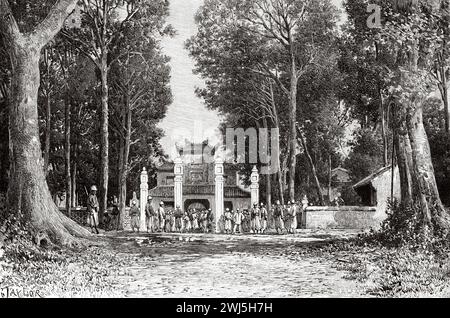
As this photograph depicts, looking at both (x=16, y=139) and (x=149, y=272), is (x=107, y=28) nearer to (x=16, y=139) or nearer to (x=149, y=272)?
(x=16, y=139)

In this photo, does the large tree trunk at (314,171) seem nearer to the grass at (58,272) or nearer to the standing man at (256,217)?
the standing man at (256,217)

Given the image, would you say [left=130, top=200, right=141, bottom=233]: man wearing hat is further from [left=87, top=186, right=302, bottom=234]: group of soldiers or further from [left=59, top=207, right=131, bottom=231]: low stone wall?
[left=59, top=207, right=131, bottom=231]: low stone wall

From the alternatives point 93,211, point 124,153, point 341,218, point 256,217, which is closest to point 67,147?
point 124,153

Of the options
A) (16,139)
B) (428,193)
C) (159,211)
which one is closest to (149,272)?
(16,139)

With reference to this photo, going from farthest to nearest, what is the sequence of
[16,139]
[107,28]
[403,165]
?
[107,28], [403,165], [16,139]

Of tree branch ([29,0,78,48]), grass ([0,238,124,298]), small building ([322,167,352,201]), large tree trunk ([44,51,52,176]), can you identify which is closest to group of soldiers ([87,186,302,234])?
small building ([322,167,352,201])

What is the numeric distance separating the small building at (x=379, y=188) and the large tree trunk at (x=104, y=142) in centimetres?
575

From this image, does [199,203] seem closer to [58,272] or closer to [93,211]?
[93,211]

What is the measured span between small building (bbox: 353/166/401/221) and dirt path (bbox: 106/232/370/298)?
249 cm

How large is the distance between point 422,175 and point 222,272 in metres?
4.22

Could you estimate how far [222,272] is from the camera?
8.62 metres

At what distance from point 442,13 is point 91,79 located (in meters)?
7.47

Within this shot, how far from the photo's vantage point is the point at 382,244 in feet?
33.6
